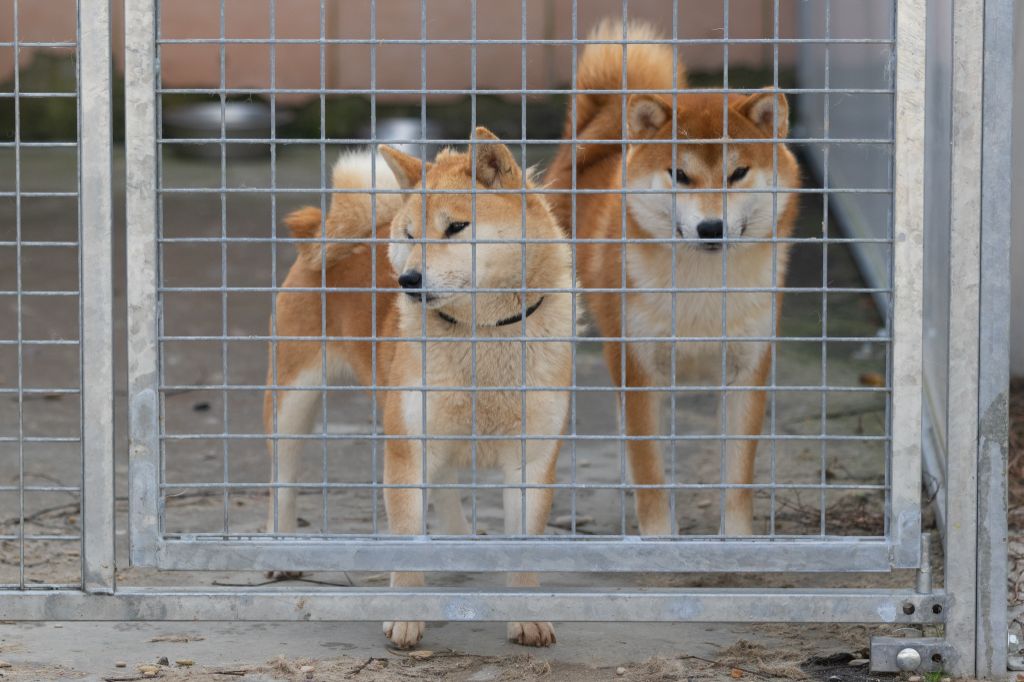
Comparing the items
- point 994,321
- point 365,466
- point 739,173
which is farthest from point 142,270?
point 365,466

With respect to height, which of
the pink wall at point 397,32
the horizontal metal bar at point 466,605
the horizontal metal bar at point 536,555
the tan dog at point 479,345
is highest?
the pink wall at point 397,32

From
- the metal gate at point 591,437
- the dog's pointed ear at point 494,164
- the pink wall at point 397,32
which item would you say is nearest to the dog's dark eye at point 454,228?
the dog's pointed ear at point 494,164

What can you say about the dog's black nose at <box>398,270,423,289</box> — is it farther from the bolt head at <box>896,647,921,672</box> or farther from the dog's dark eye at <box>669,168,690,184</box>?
the bolt head at <box>896,647,921,672</box>

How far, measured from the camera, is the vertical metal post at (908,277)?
2.70 m

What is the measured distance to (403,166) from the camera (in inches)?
131

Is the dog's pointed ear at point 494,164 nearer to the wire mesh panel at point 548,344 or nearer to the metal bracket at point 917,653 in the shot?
the wire mesh panel at point 548,344

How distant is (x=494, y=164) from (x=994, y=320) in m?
1.22

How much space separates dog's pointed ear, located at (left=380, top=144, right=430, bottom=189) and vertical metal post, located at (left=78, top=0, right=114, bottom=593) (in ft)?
2.48

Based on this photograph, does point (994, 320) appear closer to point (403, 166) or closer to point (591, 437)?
point (591, 437)

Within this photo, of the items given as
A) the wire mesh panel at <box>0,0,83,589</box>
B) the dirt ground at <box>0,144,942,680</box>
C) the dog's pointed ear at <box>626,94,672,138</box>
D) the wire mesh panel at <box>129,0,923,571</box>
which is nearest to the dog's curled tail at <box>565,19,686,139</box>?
the wire mesh panel at <box>129,0,923,571</box>

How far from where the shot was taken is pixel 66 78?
13.1 m

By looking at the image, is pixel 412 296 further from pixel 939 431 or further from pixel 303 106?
pixel 303 106

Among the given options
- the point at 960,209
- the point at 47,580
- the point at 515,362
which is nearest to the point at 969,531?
the point at 960,209

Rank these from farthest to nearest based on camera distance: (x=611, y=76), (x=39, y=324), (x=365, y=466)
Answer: (x=39, y=324) → (x=365, y=466) → (x=611, y=76)
